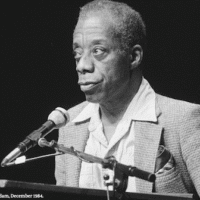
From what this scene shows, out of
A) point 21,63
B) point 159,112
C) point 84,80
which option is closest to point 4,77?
point 21,63

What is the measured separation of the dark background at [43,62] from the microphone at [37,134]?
161cm

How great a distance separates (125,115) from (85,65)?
462mm

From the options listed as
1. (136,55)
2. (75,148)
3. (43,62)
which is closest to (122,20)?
(136,55)

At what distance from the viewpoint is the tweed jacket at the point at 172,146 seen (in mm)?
2750

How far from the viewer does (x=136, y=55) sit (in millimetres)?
3125

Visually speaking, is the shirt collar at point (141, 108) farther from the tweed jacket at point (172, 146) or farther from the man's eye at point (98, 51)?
the man's eye at point (98, 51)

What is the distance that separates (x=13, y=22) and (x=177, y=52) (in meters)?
1.40

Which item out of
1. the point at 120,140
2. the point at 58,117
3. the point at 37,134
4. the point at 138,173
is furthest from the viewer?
the point at 120,140

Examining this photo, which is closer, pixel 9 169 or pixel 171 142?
pixel 171 142

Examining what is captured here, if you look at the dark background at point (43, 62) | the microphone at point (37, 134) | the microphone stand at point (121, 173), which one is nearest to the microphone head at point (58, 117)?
the microphone at point (37, 134)

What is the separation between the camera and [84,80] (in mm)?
2850

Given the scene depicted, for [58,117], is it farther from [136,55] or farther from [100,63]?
[136,55]

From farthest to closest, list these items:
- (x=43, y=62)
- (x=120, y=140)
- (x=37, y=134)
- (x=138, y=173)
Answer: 1. (x=43, y=62)
2. (x=120, y=140)
3. (x=37, y=134)
4. (x=138, y=173)

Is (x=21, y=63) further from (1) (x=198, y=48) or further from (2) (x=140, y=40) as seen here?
(1) (x=198, y=48)
